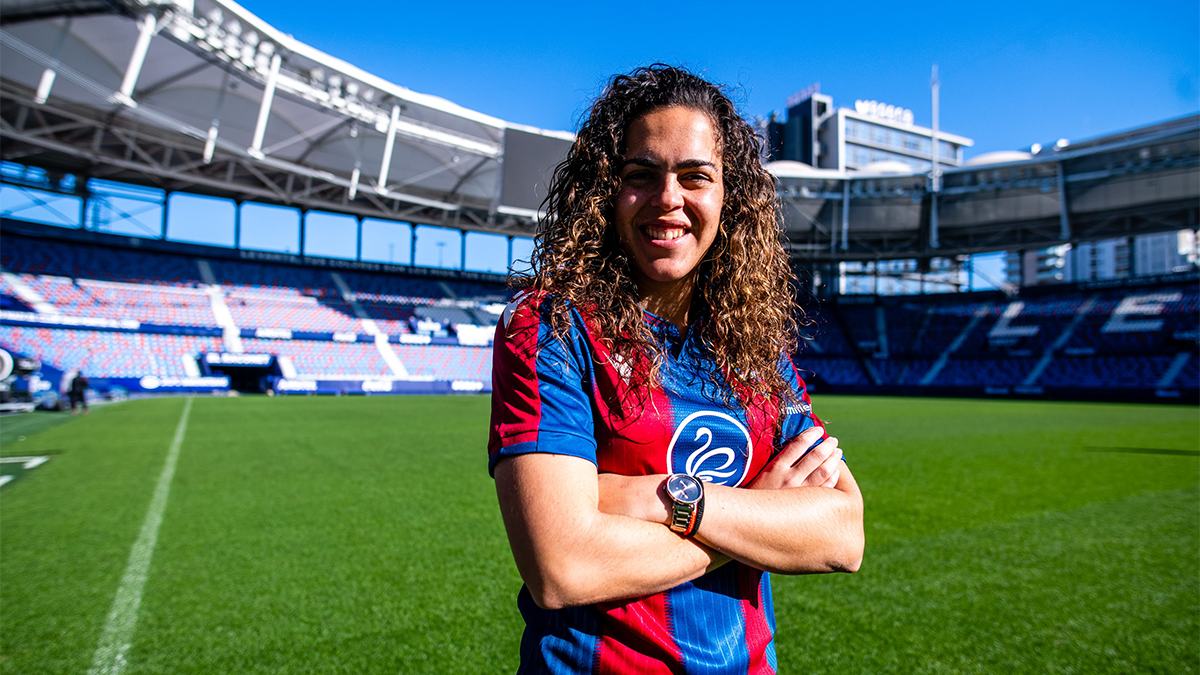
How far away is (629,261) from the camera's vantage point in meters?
1.31

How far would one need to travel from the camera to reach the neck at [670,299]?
133 centimetres

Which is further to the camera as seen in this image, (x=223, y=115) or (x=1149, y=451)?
(x=223, y=115)

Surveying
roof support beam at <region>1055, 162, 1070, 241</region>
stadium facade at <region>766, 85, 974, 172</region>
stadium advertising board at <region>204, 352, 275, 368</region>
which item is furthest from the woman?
stadium facade at <region>766, 85, 974, 172</region>

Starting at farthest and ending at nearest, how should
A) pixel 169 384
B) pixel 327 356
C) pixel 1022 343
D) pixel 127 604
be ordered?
pixel 1022 343 → pixel 327 356 → pixel 169 384 → pixel 127 604

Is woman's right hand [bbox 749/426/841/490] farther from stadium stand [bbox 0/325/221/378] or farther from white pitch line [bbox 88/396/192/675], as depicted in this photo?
stadium stand [bbox 0/325/221/378]

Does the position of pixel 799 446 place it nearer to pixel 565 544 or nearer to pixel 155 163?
pixel 565 544

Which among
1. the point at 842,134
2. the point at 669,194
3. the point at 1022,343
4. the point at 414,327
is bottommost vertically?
the point at 669,194

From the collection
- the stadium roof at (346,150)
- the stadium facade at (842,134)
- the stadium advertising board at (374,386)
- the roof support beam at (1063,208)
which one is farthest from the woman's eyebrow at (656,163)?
the stadium facade at (842,134)

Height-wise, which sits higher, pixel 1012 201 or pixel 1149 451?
pixel 1012 201

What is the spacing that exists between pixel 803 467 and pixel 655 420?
365 millimetres

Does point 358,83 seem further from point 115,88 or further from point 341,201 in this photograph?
point 341,201

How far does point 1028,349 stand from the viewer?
115ft

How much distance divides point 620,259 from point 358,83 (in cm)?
2583

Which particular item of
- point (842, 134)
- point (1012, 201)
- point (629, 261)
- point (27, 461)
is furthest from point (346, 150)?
point (842, 134)
